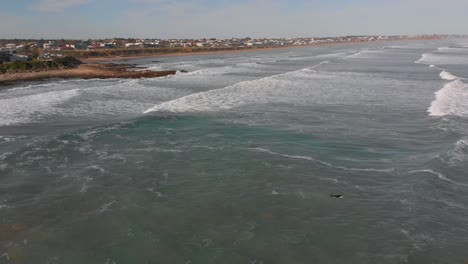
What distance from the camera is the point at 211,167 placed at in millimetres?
17125

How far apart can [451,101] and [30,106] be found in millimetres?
30058

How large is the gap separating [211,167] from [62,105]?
18.8 meters

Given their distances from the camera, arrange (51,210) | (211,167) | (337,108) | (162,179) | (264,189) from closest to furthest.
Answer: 1. (51,210)
2. (264,189)
3. (162,179)
4. (211,167)
5. (337,108)

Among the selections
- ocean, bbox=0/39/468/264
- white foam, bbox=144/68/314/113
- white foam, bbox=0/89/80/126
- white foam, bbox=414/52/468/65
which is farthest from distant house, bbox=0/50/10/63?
white foam, bbox=414/52/468/65

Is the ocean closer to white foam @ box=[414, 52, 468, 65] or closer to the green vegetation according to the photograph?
the green vegetation

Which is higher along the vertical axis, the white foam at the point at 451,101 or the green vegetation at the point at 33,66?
the green vegetation at the point at 33,66

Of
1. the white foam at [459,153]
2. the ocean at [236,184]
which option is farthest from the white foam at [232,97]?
the white foam at [459,153]

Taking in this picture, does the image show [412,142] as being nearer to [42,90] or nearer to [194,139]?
[194,139]

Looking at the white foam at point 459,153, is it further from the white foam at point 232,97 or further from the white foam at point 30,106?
the white foam at point 30,106

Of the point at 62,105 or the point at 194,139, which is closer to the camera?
the point at 194,139

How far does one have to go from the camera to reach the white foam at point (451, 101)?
26219 millimetres

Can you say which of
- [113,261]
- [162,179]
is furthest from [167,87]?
[113,261]

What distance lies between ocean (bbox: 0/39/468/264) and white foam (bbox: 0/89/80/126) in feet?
0.80

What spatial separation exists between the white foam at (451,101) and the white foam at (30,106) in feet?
82.8
